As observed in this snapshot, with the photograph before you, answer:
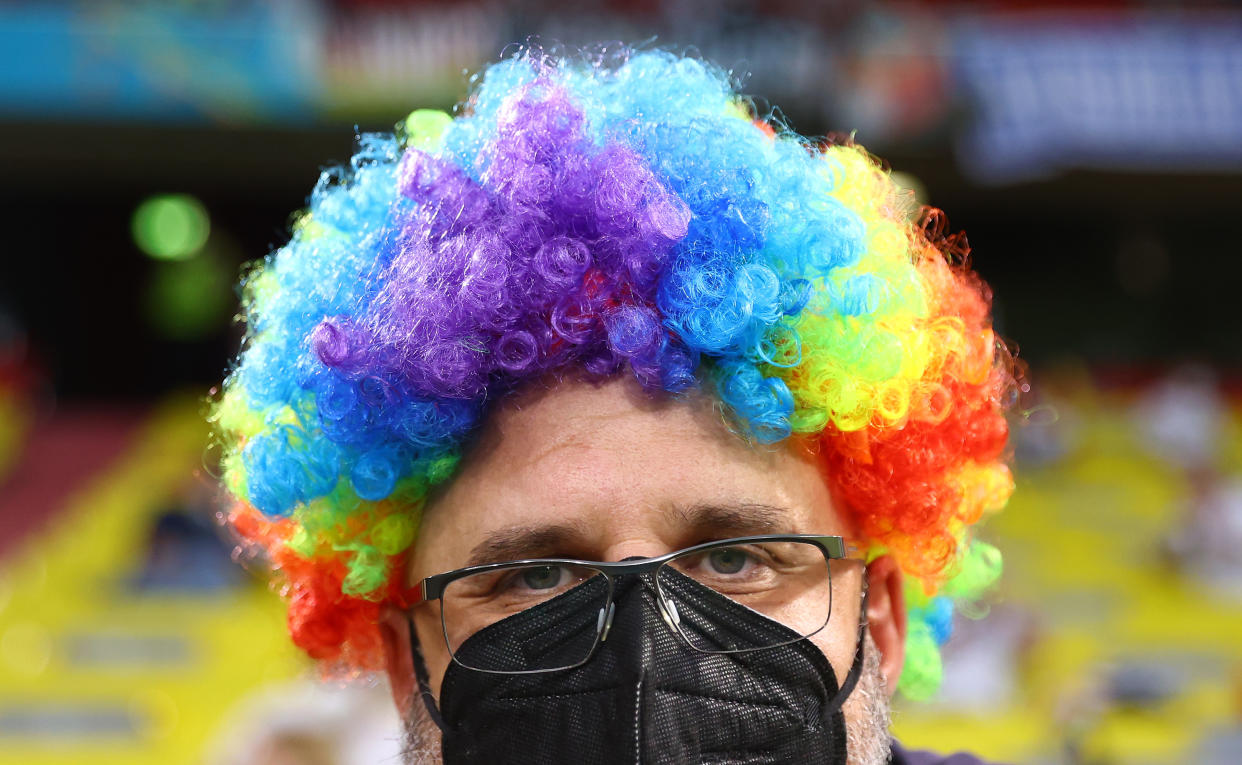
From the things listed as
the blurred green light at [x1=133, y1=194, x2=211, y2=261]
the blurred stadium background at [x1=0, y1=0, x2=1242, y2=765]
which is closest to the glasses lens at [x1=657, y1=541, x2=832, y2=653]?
the blurred stadium background at [x1=0, y1=0, x2=1242, y2=765]

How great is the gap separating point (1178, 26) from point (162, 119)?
873 cm

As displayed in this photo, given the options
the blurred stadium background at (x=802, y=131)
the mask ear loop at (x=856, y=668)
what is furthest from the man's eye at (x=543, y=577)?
the blurred stadium background at (x=802, y=131)

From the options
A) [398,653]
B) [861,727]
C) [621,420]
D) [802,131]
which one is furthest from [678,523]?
[802,131]

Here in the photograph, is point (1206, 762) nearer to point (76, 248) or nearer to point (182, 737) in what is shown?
point (182, 737)

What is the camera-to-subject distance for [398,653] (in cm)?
211

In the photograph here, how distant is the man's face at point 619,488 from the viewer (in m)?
1.79

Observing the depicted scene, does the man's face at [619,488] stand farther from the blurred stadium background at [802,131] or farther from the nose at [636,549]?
the blurred stadium background at [802,131]

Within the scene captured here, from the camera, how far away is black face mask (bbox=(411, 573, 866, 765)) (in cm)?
172

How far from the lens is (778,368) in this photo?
74.9 inches

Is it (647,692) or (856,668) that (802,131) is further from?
(647,692)

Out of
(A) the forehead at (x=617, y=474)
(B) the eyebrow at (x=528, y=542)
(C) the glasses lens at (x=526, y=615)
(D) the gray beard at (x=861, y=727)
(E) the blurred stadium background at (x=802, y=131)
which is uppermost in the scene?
(E) the blurred stadium background at (x=802, y=131)

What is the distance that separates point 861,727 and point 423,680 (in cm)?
67

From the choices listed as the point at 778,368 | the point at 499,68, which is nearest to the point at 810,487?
the point at 778,368

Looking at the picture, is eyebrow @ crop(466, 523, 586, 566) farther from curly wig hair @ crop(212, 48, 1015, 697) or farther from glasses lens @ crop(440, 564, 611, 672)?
curly wig hair @ crop(212, 48, 1015, 697)
